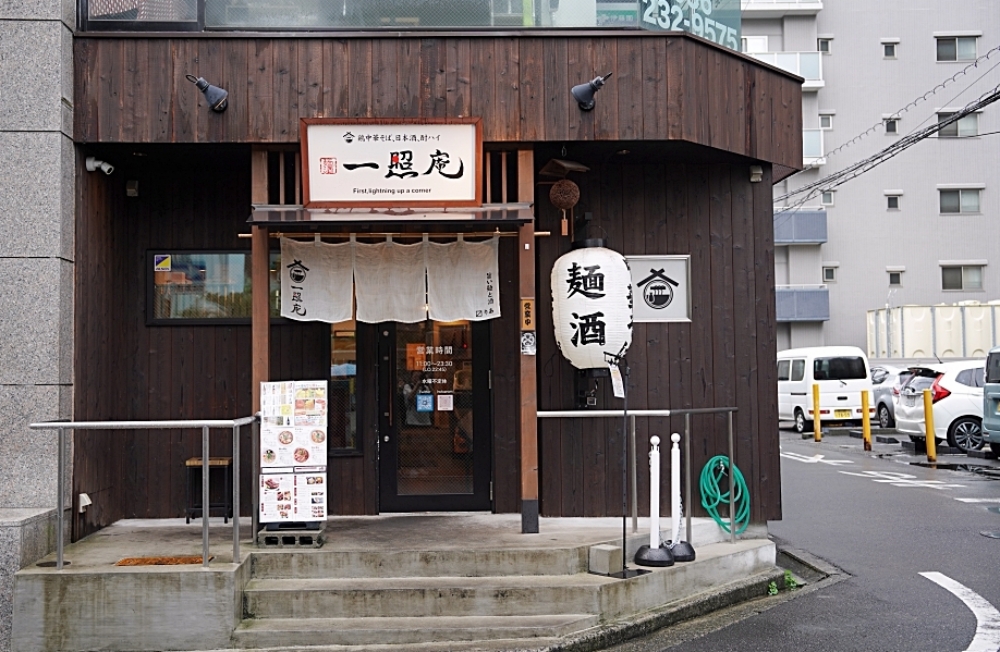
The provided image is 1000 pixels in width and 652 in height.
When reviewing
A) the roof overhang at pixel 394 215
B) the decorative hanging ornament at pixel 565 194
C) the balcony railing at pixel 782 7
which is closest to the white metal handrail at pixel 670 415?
the roof overhang at pixel 394 215

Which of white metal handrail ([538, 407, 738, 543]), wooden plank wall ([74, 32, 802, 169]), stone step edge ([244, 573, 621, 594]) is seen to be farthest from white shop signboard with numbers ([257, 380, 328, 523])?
wooden plank wall ([74, 32, 802, 169])

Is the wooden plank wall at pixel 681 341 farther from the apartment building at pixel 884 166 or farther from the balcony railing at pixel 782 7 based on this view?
the balcony railing at pixel 782 7

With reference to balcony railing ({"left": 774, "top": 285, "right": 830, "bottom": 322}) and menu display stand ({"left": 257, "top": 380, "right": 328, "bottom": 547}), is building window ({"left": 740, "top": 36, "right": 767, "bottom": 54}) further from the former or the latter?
menu display stand ({"left": 257, "top": 380, "right": 328, "bottom": 547})

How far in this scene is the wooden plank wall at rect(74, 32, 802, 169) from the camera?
8.30m

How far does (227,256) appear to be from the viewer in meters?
9.54

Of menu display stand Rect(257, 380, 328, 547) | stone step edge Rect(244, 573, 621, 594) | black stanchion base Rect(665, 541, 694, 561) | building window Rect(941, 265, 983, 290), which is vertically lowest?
stone step edge Rect(244, 573, 621, 594)

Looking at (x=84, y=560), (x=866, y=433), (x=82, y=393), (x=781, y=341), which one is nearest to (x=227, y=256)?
(x=82, y=393)

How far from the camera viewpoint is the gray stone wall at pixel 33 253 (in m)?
7.72

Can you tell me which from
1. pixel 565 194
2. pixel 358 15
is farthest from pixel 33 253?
pixel 565 194

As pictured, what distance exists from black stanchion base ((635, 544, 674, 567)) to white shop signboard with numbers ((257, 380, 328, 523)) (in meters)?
2.58

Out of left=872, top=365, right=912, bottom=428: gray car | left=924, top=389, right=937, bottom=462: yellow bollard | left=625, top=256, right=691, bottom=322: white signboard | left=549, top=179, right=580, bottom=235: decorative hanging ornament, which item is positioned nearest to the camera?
left=549, top=179, right=580, bottom=235: decorative hanging ornament

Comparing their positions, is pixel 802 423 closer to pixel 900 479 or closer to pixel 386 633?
pixel 900 479

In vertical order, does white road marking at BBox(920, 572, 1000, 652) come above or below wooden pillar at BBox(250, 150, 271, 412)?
below

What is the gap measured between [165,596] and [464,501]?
3.33 metres
